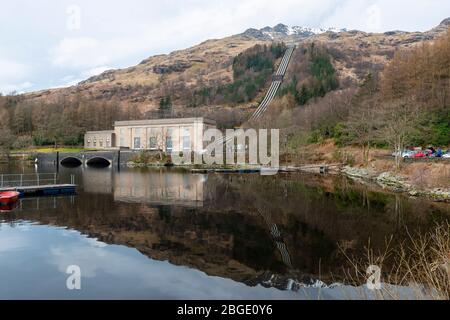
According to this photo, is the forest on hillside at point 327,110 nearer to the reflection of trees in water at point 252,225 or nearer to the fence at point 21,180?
the reflection of trees in water at point 252,225

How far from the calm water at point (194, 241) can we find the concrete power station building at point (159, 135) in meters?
46.1

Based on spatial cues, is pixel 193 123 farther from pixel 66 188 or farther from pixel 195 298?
pixel 195 298

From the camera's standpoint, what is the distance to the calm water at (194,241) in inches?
360

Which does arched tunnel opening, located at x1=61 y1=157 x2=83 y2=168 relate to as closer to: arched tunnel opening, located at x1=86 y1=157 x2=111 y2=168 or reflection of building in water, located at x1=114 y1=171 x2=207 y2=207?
arched tunnel opening, located at x1=86 y1=157 x2=111 y2=168

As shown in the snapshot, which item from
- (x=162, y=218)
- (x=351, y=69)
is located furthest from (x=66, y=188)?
(x=351, y=69)

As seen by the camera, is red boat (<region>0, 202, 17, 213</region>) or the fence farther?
the fence

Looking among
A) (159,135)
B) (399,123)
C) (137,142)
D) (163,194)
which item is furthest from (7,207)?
(137,142)

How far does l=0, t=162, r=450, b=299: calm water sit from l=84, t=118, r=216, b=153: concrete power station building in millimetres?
46102

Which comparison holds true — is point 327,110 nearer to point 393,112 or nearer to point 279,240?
point 393,112

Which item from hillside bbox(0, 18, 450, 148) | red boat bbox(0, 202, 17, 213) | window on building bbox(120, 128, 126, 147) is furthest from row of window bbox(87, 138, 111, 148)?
red boat bbox(0, 202, 17, 213)

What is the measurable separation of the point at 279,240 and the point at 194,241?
10.2ft

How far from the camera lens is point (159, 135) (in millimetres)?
72250

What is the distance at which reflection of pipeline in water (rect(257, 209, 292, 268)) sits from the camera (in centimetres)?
1113

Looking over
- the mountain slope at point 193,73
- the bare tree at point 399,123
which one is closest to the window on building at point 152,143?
the bare tree at point 399,123
